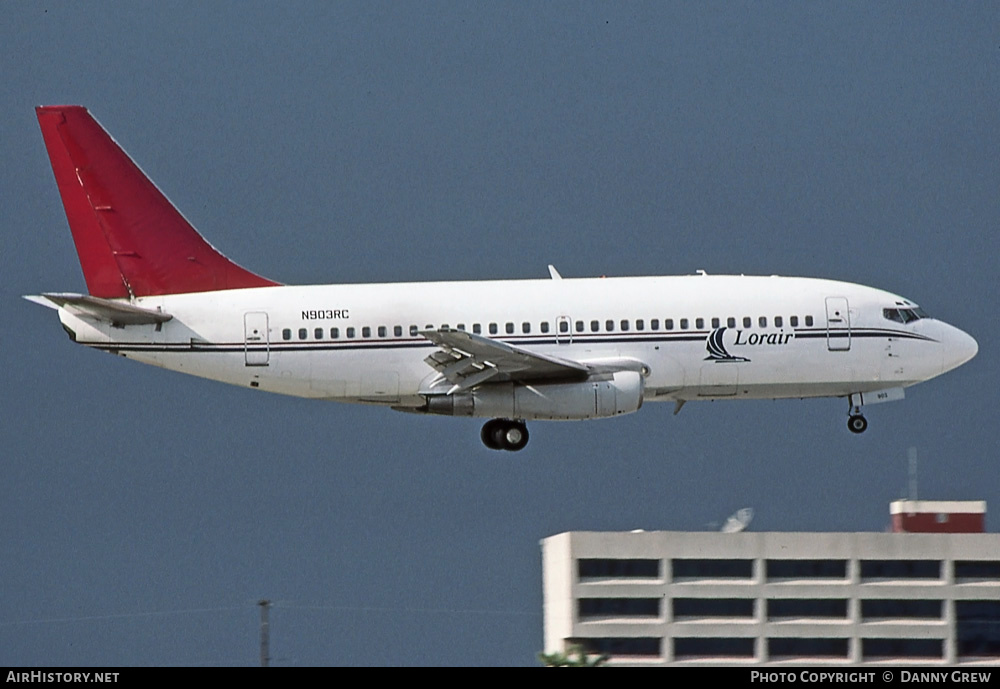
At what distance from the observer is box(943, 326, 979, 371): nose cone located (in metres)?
55.0

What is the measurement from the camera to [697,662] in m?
73.8

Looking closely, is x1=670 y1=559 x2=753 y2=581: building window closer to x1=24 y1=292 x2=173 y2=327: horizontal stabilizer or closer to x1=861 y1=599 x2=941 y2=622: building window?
x1=861 y1=599 x2=941 y2=622: building window

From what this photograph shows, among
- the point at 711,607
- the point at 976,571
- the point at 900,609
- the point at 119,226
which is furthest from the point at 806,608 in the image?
the point at 119,226

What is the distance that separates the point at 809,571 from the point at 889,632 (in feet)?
14.3

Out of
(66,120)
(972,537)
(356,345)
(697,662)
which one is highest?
(66,120)

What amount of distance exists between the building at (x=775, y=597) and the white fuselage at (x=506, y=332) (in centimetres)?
2343

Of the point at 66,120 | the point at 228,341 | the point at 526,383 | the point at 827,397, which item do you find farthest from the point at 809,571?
the point at 66,120

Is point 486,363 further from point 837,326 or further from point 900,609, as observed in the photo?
point 900,609

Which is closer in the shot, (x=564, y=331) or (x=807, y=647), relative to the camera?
(x=564, y=331)

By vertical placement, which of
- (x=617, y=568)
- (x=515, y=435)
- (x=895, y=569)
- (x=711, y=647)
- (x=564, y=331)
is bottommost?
(x=711, y=647)

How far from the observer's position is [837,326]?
175ft

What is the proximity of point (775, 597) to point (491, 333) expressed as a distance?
1164 inches

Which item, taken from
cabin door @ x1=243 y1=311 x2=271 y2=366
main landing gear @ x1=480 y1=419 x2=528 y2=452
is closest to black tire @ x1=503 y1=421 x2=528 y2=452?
main landing gear @ x1=480 y1=419 x2=528 y2=452
